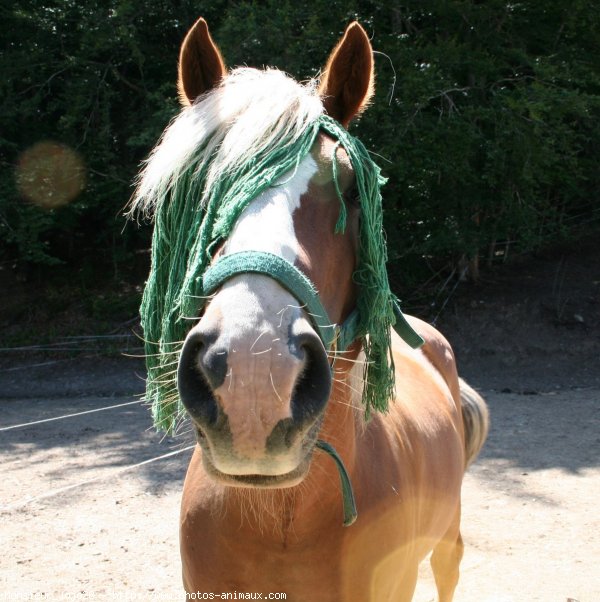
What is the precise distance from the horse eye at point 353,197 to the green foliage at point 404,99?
628 cm

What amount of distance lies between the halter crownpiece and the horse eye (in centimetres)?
3

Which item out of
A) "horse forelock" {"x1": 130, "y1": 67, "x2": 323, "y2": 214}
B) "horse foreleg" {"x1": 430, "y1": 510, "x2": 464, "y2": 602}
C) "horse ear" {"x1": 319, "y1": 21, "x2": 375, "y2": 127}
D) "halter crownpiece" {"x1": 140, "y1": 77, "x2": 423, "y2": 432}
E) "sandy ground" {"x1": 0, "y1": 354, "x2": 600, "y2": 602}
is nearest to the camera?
"halter crownpiece" {"x1": 140, "y1": 77, "x2": 423, "y2": 432}

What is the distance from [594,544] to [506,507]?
680 mm

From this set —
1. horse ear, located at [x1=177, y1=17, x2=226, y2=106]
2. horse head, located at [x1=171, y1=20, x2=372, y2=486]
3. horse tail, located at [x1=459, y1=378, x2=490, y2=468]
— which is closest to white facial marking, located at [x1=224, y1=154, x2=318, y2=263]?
horse head, located at [x1=171, y1=20, x2=372, y2=486]

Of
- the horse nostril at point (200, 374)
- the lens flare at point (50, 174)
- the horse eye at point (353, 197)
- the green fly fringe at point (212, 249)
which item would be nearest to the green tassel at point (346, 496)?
the green fly fringe at point (212, 249)

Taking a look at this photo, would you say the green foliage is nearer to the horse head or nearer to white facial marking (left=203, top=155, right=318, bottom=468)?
the horse head

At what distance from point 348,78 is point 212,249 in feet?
2.25

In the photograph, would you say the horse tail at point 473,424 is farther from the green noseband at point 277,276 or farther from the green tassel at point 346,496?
the green noseband at point 277,276

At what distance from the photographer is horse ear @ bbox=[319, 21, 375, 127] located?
6.15ft

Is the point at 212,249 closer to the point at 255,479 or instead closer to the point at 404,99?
the point at 255,479

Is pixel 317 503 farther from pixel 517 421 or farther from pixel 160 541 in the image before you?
pixel 517 421

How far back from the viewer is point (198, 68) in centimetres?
199

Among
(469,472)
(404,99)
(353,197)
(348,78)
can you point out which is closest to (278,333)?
(353,197)

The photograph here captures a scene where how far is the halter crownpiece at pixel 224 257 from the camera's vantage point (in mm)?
1572
